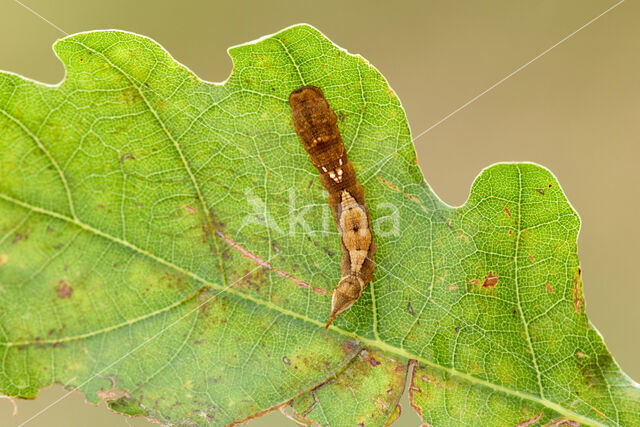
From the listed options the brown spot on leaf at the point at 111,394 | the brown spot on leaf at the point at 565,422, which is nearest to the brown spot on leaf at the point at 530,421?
the brown spot on leaf at the point at 565,422

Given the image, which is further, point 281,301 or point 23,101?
point 281,301

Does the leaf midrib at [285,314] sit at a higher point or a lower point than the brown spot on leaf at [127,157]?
lower

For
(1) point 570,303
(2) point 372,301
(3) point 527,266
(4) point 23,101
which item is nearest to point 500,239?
(3) point 527,266

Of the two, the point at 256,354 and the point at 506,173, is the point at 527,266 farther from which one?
the point at 256,354

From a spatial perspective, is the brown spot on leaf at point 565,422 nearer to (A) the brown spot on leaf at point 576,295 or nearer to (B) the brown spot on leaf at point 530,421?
(B) the brown spot on leaf at point 530,421

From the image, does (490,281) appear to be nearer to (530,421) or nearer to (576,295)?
(576,295)
